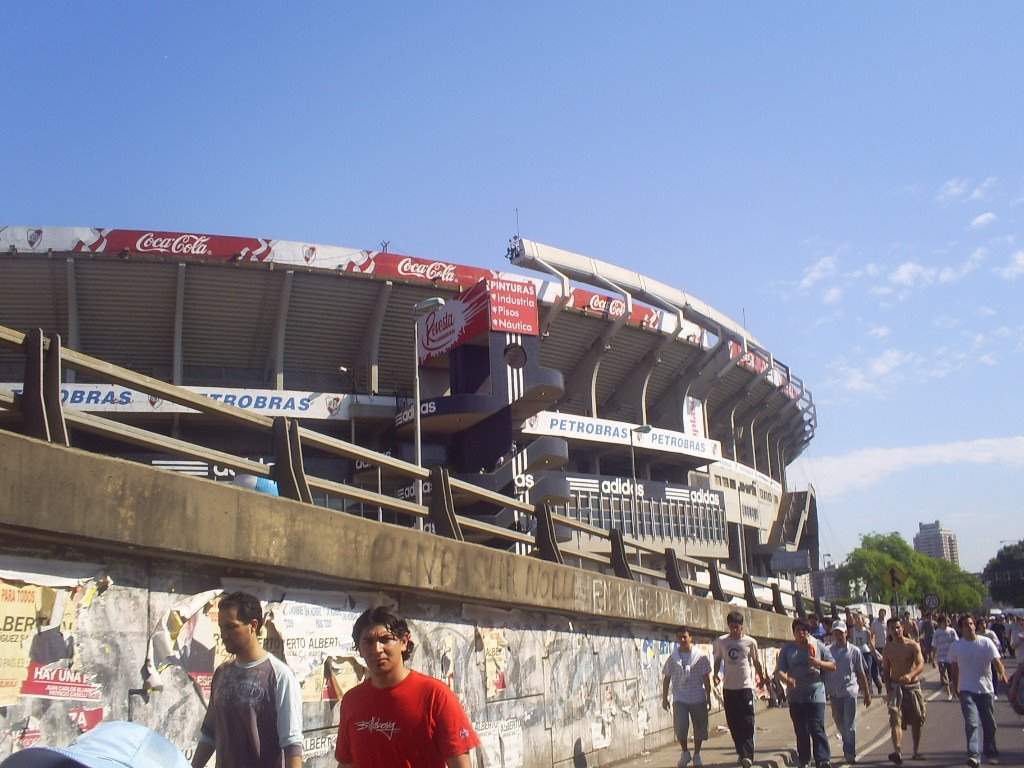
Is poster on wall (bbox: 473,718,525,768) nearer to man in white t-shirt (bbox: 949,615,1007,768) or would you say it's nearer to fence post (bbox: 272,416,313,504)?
fence post (bbox: 272,416,313,504)

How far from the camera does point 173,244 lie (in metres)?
40.5

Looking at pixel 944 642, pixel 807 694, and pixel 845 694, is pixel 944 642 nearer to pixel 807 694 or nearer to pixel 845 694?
pixel 845 694

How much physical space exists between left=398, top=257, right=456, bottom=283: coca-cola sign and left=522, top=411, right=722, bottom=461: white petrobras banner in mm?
8328

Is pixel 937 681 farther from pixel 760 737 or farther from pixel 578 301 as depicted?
pixel 578 301

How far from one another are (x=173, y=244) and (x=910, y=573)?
8094cm

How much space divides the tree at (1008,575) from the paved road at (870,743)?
124 meters

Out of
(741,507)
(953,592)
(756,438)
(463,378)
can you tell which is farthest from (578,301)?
(953,592)

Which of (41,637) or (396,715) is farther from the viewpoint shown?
(41,637)

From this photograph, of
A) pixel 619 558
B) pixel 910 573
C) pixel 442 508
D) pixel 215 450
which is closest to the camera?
pixel 215 450

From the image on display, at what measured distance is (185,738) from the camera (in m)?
5.14

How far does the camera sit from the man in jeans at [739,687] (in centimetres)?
1004

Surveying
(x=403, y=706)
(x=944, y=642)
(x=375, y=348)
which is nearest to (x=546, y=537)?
(x=403, y=706)

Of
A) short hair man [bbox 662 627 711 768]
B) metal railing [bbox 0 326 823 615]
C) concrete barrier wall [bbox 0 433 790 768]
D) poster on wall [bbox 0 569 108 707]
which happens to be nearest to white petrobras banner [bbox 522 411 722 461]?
Answer: short hair man [bbox 662 627 711 768]

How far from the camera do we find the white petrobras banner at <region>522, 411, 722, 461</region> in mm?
49375
